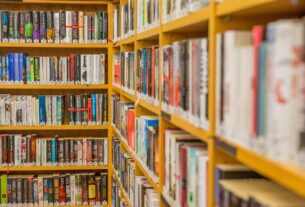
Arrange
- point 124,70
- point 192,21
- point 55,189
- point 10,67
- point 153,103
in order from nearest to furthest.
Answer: point 192,21 → point 153,103 → point 124,70 → point 10,67 → point 55,189

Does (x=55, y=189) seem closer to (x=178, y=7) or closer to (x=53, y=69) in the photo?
(x=53, y=69)

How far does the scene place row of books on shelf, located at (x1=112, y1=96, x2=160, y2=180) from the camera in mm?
2469

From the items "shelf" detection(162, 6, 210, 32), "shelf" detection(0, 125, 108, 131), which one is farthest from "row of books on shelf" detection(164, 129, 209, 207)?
"shelf" detection(0, 125, 108, 131)

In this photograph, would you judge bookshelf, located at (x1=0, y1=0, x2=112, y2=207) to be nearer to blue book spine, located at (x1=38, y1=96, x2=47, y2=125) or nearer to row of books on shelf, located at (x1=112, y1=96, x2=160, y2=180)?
blue book spine, located at (x1=38, y1=96, x2=47, y2=125)

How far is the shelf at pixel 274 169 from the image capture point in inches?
35.2

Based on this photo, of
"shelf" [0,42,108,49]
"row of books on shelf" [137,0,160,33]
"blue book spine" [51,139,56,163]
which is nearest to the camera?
"row of books on shelf" [137,0,160,33]

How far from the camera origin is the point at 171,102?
2.06m

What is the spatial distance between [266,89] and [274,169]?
168mm

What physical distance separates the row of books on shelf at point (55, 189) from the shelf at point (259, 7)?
359cm

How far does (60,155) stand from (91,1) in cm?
146

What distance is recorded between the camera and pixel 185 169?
1802 millimetres

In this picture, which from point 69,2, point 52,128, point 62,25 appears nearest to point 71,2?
point 69,2

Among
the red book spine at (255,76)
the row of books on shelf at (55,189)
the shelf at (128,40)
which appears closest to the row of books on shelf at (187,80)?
the red book spine at (255,76)

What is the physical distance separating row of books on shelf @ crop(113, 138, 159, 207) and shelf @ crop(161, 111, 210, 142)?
1.90 ft
